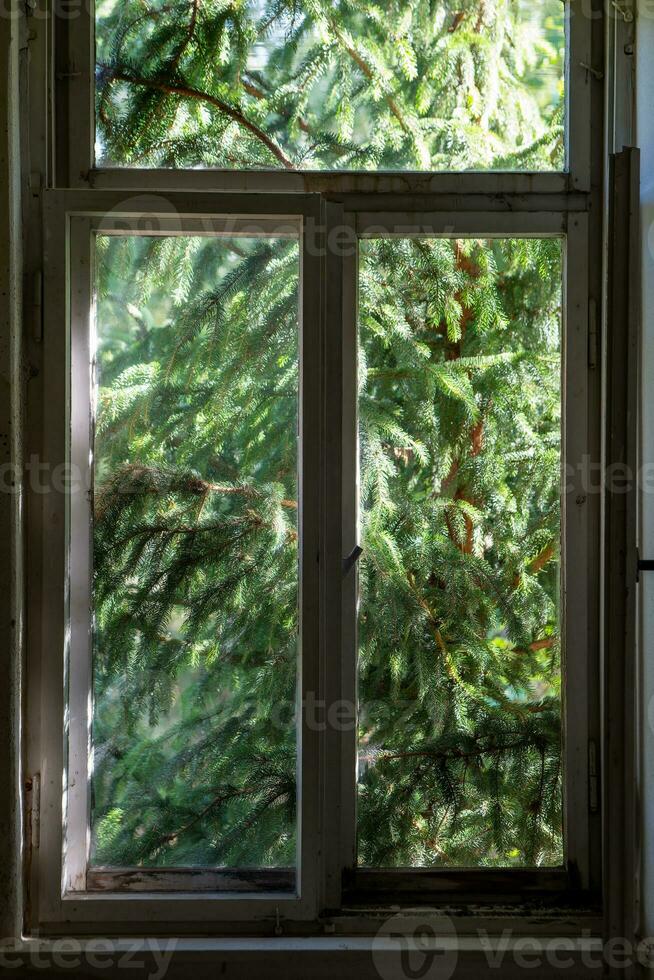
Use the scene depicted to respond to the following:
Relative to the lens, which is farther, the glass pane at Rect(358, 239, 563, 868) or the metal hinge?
the glass pane at Rect(358, 239, 563, 868)

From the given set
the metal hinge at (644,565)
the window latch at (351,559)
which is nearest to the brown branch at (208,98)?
the window latch at (351,559)

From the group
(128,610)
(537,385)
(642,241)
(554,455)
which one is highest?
(642,241)

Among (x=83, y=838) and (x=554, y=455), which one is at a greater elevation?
(x=554, y=455)

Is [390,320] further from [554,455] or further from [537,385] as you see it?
[554,455]

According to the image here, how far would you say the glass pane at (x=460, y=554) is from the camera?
189cm

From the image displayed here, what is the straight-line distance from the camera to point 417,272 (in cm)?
189

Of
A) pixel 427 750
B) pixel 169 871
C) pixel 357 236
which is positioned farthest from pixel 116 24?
pixel 169 871

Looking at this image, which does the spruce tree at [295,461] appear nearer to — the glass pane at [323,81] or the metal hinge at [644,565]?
the glass pane at [323,81]

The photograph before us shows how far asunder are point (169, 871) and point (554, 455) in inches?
50.5

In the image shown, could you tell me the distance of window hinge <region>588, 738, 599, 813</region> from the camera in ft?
6.08

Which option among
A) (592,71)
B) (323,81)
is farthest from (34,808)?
(592,71)

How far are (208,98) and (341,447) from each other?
2.75 ft

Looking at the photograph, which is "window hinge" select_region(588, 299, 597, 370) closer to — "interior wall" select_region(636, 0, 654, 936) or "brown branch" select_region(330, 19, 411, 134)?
"interior wall" select_region(636, 0, 654, 936)

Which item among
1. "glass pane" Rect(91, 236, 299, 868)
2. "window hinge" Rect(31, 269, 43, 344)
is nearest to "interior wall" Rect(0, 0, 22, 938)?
"window hinge" Rect(31, 269, 43, 344)
